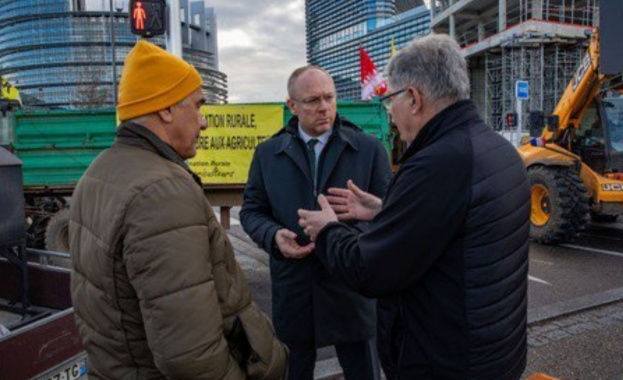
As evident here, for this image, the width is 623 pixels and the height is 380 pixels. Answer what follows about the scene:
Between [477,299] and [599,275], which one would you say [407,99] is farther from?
[599,275]

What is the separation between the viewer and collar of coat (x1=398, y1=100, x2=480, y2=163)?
1770 millimetres

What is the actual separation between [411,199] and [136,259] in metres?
0.85

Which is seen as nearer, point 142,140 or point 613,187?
point 142,140

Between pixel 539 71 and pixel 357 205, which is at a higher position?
pixel 539 71

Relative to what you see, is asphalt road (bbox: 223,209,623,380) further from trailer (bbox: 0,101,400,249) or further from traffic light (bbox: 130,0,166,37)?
traffic light (bbox: 130,0,166,37)

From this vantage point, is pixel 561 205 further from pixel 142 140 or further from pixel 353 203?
pixel 142 140

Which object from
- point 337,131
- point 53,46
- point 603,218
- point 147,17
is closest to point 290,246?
point 337,131

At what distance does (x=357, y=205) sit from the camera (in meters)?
2.35

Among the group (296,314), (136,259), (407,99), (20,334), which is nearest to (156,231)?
(136,259)

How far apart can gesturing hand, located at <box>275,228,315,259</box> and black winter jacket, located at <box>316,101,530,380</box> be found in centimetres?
58

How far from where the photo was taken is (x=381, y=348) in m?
2.04

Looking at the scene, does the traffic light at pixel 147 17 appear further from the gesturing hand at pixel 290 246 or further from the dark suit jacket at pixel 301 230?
the gesturing hand at pixel 290 246

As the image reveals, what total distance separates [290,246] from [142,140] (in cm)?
108

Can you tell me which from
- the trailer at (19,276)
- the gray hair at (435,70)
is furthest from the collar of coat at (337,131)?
the trailer at (19,276)
